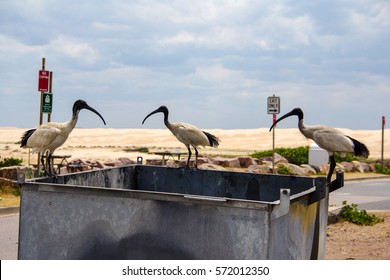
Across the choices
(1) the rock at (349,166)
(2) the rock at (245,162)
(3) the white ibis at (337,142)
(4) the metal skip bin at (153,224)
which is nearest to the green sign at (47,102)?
(3) the white ibis at (337,142)

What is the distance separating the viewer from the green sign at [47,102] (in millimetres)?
15773

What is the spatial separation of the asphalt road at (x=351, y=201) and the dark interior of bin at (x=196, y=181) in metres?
3.42

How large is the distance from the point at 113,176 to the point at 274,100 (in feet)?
43.2

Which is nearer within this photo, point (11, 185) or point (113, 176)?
point (113, 176)

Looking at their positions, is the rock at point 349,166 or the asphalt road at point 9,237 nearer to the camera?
the asphalt road at point 9,237

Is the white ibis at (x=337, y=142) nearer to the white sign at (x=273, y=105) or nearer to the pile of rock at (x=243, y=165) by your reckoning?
the white sign at (x=273, y=105)

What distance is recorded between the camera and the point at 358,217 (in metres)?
12.7

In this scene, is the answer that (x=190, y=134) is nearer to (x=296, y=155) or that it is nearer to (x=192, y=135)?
(x=192, y=135)

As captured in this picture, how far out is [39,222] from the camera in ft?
12.8

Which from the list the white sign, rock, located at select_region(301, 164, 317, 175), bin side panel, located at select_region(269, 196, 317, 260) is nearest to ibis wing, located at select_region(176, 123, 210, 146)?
bin side panel, located at select_region(269, 196, 317, 260)

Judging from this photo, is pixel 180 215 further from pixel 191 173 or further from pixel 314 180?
pixel 191 173

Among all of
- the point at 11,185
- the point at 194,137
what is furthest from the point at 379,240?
the point at 11,185

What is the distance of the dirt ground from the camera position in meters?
9.34

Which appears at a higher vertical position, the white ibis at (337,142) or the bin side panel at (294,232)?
the white ibis at (337,142)
